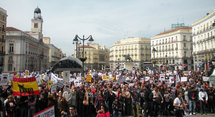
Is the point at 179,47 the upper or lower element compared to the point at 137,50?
lower

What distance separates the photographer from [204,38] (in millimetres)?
50031

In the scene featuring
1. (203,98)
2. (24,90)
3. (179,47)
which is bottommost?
(203,98)

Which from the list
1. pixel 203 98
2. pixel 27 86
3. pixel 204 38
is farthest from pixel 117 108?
pixel 204 38

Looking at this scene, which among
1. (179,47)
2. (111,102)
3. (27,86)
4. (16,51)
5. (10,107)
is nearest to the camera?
(27,86)

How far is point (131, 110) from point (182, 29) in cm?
5998

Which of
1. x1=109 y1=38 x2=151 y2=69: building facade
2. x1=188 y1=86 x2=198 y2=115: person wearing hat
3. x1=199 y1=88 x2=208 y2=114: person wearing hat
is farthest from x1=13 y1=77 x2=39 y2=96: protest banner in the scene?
x1=109 y1=38 x2=151 y2=69: building facade

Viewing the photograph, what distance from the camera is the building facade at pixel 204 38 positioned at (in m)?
45.9

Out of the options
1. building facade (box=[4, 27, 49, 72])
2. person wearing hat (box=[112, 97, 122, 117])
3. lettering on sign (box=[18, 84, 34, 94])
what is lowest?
person wearing hat (box=[112, 97, 122, 117])

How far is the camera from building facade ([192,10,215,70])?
45.9 metres

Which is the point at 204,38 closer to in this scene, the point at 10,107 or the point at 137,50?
the point at 137,50

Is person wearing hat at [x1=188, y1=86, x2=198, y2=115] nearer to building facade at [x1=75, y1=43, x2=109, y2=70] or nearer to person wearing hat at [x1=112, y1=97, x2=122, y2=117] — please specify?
person wearing hat at [x1=112, y1=97, x2=122, y2=117]

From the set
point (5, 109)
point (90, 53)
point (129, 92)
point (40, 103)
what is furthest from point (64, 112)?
point (90, 53)

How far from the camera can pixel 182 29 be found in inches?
2510

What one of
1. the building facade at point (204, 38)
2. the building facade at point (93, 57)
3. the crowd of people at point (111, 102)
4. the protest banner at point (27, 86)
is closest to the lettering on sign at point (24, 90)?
the protest banner at point (27, 86)
